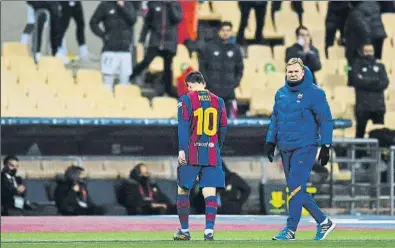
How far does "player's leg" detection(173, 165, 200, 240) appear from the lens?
49.6 ft

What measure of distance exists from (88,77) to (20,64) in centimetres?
109

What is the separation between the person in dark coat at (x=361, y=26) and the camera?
1040 inches

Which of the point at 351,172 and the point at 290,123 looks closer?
the point at 290,123

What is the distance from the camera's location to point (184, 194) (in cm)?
1522

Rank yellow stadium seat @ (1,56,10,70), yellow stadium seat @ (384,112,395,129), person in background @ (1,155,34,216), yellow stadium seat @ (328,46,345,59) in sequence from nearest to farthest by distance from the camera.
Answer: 1. person in background @ (1,155,34,216)
2. yellow stadium seat @ (1,56,10,70)
3. yellow stadium seat @ (384,112,395,129)
4. yellow stadium seat @ (328,46,345,59)

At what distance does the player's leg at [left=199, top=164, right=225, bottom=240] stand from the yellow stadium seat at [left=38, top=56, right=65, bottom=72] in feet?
31.6

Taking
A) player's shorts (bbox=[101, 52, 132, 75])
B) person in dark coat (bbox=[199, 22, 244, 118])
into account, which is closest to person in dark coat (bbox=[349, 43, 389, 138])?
person in dark coat (bbox=[199, 22, 244, 118])

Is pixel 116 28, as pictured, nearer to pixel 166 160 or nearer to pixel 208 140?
pixel 166 160

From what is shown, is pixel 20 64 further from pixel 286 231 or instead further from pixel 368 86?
pixel 286 231

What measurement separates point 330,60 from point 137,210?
18.6 feet

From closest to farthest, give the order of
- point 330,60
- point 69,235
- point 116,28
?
point 69,235 < point 116,28 < point 330,60

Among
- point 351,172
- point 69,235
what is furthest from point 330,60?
point 69,235

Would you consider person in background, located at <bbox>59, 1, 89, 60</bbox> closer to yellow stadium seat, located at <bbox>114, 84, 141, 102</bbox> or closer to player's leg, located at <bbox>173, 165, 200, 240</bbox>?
yellow stadium seat, located at <bbox>114, 84, 141, 102</bbox>

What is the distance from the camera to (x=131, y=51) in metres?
26.1
